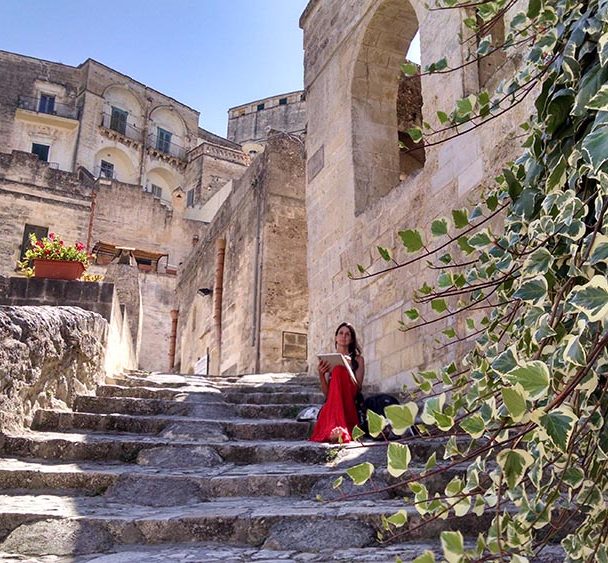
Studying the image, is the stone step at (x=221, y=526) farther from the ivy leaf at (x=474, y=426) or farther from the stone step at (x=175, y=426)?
the ivy leaf at (x=474, y=426)

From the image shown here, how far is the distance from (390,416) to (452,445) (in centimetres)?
31

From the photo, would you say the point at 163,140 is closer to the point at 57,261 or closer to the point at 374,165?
the point at 374,165

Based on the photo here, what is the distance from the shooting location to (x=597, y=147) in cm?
87

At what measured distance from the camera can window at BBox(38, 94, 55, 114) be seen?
36.8 metres

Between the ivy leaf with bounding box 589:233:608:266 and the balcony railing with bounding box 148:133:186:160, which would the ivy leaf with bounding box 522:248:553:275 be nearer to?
the ivy leaf with bounding box 589:233:608:266

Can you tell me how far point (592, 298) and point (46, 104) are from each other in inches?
1580

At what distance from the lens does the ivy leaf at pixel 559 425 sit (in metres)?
0.88

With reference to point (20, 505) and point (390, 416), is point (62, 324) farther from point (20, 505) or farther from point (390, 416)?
point (390, 416)

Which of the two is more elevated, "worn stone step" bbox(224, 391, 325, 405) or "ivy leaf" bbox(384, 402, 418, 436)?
"worn stone step" bbox(224, 391, 325, 405)

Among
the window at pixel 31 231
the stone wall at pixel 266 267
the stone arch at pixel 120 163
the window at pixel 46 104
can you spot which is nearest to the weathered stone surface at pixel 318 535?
the stone wall at pixel 266 267

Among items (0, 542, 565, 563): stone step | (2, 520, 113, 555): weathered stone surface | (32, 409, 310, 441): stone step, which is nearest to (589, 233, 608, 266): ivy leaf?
(0, 542, 565, 563): stone step

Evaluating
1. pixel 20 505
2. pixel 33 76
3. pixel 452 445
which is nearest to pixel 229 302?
pixel 20 505

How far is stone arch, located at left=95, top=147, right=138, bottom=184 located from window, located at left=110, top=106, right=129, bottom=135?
116cm

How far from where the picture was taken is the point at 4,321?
3711 millimetres
